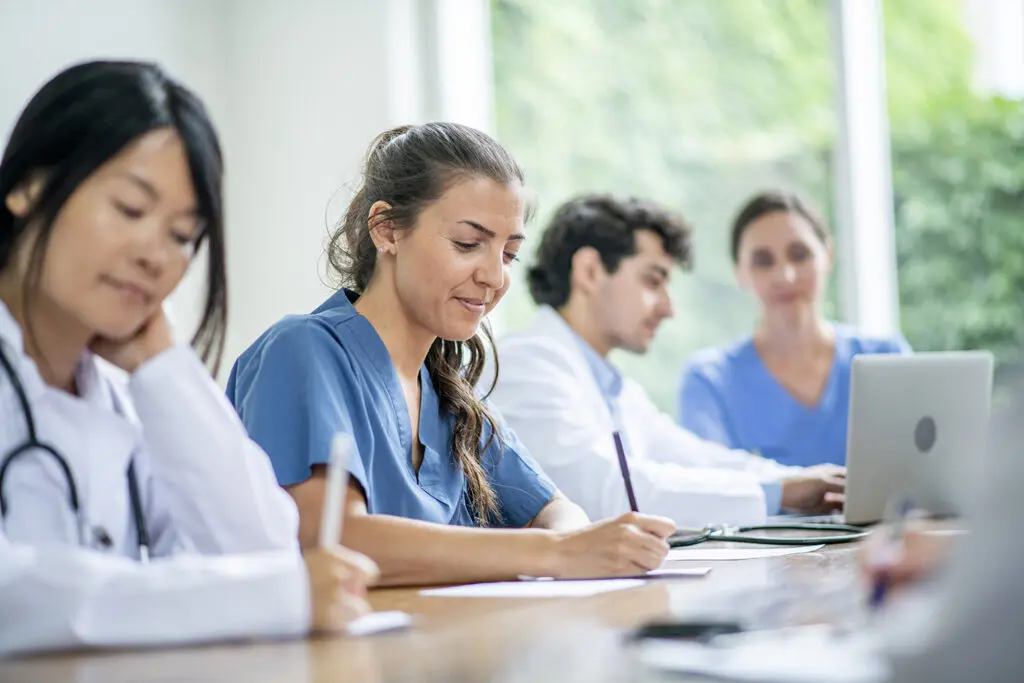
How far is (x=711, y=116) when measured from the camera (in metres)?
4.17

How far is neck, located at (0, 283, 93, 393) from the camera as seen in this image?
48.5 inches

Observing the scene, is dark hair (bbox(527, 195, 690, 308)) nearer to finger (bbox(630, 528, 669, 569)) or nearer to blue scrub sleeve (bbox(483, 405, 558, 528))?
blue scrub sleeve (bbox(483, 405, 558, 528))

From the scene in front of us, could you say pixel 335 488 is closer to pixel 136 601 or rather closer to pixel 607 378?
pixel 136 601

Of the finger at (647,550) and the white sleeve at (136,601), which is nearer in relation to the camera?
the white sleeve at (136,601)

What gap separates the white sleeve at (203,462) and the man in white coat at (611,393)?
3.91 ft

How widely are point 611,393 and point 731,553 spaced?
112 centimetres

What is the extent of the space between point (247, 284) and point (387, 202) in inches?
92.0

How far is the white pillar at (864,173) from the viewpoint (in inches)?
156

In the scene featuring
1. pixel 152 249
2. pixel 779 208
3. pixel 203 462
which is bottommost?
pixel 203 462

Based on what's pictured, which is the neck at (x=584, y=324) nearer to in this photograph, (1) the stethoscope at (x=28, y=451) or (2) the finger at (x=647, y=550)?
(2) the finger at (x=647, y=550)

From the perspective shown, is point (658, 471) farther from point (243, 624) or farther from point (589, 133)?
point (589, 133)

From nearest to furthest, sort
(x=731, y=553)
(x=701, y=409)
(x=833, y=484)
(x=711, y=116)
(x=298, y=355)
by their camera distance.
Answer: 1. (x=298, y=355)
2. (x=731, y=553)
3. (x=833, y=484)
4. (x=701, y=409)
5. (x=711, y=116)

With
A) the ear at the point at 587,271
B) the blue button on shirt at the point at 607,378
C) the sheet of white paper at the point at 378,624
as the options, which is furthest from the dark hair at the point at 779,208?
the sheet of white paper at the point at 378,624

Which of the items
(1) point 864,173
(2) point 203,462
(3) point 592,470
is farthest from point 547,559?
(1) point 864,173
